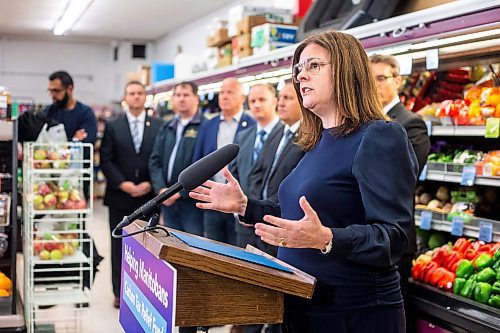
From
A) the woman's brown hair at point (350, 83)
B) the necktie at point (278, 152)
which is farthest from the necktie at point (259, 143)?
the woman's brown hair at point (350, 83)

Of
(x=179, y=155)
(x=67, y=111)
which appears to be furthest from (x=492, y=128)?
(x=67, y=111)

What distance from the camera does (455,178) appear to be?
3998 millimetres

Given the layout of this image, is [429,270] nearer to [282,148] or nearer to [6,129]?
[282,148]

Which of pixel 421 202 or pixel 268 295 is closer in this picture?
pixel 268 295

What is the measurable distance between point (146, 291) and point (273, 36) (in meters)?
4.10

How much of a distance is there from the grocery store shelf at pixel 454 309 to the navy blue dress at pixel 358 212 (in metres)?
1.39

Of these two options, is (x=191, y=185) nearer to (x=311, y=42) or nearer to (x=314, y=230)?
(x=314, y=230)

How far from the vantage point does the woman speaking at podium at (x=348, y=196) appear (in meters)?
1.86

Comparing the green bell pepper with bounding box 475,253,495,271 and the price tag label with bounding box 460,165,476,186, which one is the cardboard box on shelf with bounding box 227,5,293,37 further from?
the green bell pepper with bounding box 475,253,495,271

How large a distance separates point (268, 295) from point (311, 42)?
0.75 meters

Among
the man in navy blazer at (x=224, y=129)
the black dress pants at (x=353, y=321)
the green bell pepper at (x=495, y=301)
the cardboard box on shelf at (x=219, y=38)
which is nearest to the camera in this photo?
the black dress pants at (x=353, y=321)

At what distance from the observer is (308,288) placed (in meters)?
1.73

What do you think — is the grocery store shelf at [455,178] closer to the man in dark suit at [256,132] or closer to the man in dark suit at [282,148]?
the man in dark suit at [282,148]

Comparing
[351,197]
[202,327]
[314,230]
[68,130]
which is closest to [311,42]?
[351,197]
